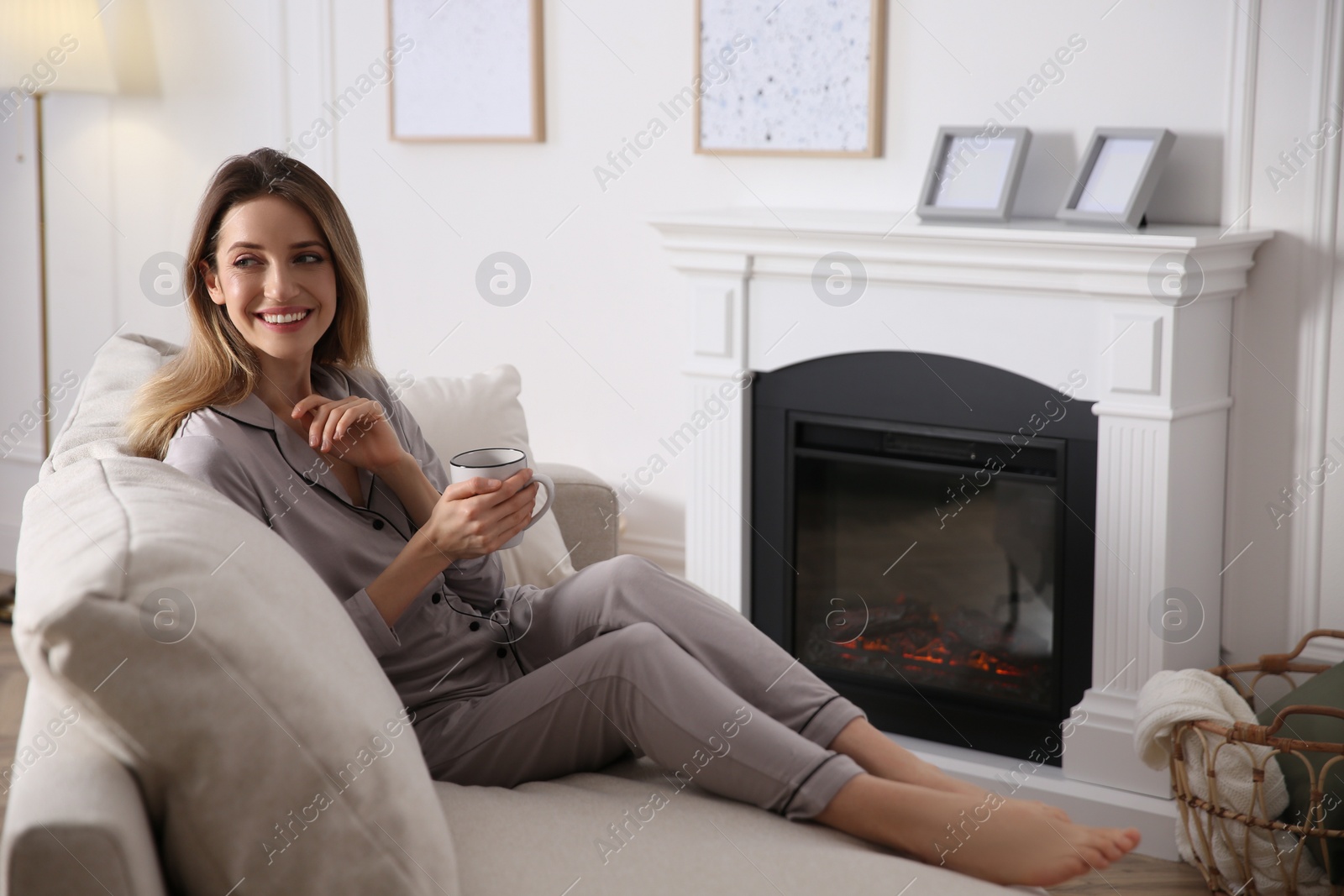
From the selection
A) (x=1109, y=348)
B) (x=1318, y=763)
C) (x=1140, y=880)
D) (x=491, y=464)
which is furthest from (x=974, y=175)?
(x=491, y=464)

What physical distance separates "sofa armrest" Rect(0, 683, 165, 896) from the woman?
0.52 meters

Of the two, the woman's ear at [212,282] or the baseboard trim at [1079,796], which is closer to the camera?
the woman's ear at [212,282]

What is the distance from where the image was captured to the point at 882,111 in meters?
2.82

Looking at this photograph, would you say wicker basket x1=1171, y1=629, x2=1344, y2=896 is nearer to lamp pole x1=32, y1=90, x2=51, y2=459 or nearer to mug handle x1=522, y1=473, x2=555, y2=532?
mug handle x1=522, y1=473, x2=555, y2=532

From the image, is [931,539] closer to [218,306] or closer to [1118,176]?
[1118,176]

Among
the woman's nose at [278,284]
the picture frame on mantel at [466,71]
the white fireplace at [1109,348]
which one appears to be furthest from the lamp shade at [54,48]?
the woman's nose at [278,284]

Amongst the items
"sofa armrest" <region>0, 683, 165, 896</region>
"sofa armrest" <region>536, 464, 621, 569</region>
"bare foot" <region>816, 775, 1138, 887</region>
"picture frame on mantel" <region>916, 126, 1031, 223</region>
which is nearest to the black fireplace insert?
"picture frame on mantel" <region>916, 126, 1031, 223</region>

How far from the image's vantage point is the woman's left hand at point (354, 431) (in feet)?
5.13

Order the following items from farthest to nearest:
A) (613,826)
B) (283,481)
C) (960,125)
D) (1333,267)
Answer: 1. (960,125)
2. (1333,267)
3. (283,481)
4. (613,826)

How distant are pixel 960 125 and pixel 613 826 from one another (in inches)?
76.3

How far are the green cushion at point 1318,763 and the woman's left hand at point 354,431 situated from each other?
1501mm

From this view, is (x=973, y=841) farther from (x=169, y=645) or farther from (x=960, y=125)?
(x=960, y=125)

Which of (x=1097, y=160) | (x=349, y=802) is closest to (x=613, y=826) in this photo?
(x=349, y=802)

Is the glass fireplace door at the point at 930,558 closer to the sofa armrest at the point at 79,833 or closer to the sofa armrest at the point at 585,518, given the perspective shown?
the sofa armrest at the point at 585,518
